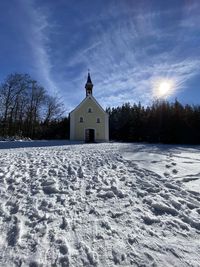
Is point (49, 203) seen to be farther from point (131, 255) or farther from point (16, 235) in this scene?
point (131, 255)

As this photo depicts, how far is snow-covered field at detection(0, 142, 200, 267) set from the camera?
9.56 ft

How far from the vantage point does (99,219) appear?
3.91 m

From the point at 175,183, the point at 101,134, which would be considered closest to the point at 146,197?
the point at 175,183

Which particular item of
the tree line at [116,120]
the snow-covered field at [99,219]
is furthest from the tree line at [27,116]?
the snow-covered field at [99,219]

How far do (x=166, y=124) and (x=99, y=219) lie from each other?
29.6 m

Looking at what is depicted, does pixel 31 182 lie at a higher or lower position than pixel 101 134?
lower

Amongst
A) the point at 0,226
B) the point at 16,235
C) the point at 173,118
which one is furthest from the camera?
the point at 173,118

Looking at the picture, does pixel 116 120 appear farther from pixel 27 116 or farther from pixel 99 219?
pixel 99 219

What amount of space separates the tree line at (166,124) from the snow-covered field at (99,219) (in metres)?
25.4

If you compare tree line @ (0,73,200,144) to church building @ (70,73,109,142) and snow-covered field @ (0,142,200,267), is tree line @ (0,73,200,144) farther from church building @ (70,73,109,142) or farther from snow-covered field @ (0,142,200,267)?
snow-covered field @ (0,142,200,267)

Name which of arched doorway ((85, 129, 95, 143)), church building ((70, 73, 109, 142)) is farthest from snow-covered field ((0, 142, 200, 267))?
arched doorway ((85, 129, 95, 143))

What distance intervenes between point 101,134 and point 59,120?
53.1 ft

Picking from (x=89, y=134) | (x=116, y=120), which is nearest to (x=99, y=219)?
(x=89, y=134)

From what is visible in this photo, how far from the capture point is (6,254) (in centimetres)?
290
